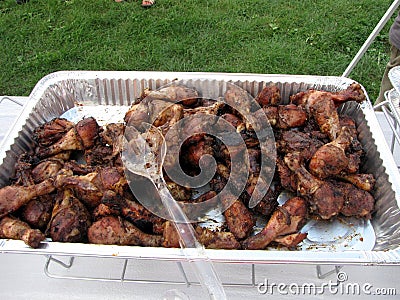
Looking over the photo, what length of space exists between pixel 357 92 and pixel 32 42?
409cm

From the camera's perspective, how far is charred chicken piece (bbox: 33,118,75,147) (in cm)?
223

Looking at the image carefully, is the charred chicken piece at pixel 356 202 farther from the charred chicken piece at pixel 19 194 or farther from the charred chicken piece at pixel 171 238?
the charred chicken piece at pixel 19 194

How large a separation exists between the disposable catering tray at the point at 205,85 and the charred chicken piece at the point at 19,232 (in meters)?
0.03

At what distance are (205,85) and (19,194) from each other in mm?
1291

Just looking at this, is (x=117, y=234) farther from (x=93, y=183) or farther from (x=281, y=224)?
(x=281, y=224)

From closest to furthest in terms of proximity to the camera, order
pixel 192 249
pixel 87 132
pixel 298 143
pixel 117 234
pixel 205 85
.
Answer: pixel 192 249 < pixel 117 234 < pixel 298 143 < pixel 87 132 < pixel 205 85

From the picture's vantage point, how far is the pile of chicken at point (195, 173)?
1.80 meters

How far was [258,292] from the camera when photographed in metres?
1.97

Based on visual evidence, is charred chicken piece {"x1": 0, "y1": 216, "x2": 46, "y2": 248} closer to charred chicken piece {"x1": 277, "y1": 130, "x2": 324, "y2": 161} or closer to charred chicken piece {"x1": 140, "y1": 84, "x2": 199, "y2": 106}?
charred chicken piece {"x1": 140, "y1": 84, "x2": 199, "y2": 106}

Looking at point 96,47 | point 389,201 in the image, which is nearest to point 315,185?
point 389,201

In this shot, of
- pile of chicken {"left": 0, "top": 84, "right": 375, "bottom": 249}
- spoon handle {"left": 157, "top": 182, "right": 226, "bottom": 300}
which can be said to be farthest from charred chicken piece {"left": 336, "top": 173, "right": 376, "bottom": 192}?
spoon handle {"left": 157, "top": 182, "right": 226, "bottom": 300}

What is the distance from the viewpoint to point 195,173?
6.84ft
